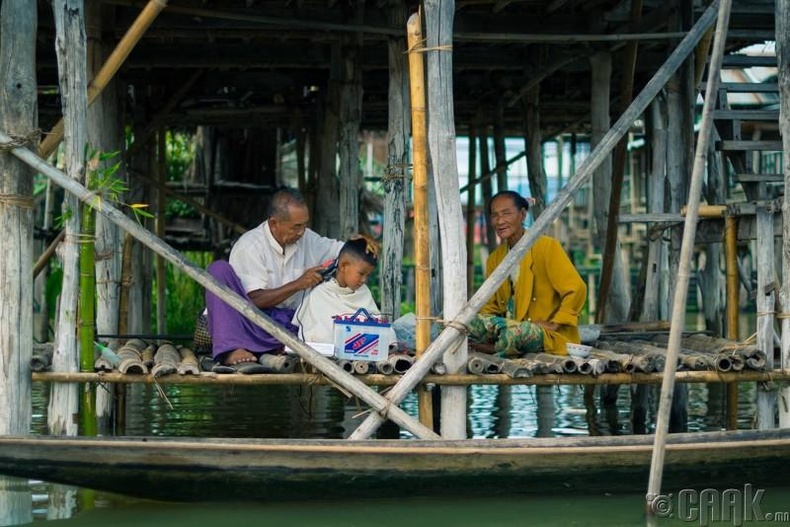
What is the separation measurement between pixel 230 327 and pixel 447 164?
5.18ft

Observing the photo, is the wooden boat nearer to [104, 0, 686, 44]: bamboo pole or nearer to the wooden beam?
the wooden beam

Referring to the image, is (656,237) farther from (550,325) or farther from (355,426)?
(355,426)

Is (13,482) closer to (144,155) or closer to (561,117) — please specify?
(144,155)

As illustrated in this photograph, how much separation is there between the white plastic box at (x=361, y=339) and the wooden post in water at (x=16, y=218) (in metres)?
1.69

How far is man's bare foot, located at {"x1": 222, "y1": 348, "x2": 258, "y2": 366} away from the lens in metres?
6.63

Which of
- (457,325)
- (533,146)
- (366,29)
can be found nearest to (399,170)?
(366,29)

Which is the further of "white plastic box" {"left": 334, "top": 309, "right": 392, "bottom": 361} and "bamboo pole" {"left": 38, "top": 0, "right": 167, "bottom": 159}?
"white plastic box" {"left": 334, "top": 309, "right": 392, "bottom": 361}

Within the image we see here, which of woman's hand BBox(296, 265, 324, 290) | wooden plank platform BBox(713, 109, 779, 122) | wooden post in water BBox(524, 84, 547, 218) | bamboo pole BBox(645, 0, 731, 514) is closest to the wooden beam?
woman's hand BBox(296, 265, 324, 290)

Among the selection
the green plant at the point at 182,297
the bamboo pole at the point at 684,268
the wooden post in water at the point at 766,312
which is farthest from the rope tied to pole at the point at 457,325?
the green plant at the point at 182,297

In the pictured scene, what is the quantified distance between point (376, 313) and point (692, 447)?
1.96 m

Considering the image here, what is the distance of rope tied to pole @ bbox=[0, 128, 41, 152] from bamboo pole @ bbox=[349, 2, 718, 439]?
2.32m

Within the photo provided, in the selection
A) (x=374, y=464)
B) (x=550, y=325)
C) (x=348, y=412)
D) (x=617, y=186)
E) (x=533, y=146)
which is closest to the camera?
(x=374, y=464)

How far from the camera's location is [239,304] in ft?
20.4

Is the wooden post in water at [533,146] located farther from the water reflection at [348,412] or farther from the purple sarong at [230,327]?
the purple sarong at [230,327]
